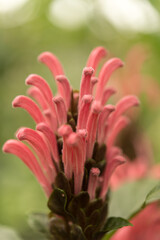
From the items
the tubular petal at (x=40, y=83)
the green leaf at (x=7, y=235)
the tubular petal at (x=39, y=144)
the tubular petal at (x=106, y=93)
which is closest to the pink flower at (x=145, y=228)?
the green leaf at (x=7, y=235)

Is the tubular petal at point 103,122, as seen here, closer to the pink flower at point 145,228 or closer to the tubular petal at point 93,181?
the tubular petal at point 93,181

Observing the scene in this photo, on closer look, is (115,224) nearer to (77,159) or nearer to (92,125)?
(77,159)

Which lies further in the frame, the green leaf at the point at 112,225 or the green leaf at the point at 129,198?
the green leaf at the point at 129,198

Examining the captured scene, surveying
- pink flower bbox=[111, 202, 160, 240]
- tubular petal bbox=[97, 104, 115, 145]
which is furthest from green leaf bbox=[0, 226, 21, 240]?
tubular petal bbox=[97, 104, 115, 145]

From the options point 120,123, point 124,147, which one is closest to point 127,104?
point 120,123

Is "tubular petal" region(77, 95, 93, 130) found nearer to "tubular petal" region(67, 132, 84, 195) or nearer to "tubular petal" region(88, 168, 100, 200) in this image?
"tubular petal" region(67, 132, 84, 195)

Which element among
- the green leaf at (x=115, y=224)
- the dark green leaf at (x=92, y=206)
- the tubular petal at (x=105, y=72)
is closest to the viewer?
the green leaf at (x=115, y=224)
